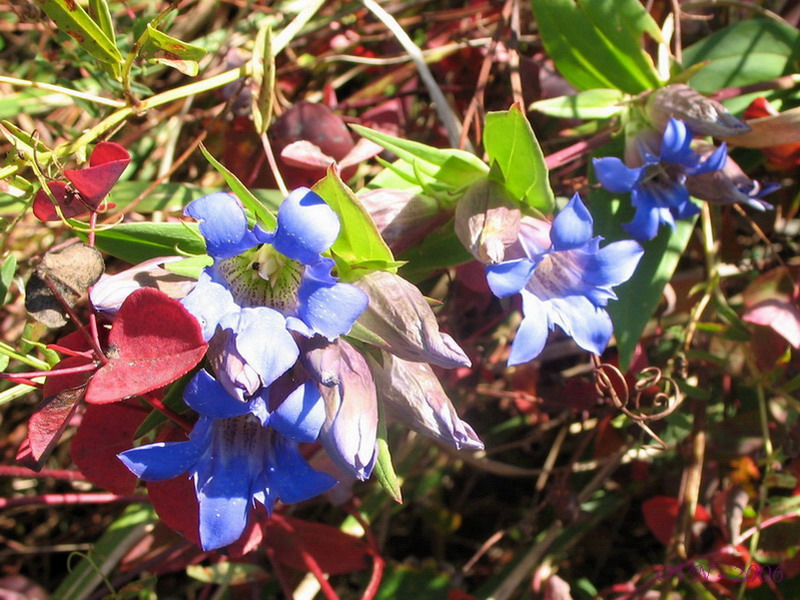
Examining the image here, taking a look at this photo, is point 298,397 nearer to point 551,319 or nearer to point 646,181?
point 551,319

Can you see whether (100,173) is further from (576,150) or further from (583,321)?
(576,150)

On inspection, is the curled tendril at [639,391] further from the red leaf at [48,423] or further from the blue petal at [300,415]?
the red leaf at [48,423]

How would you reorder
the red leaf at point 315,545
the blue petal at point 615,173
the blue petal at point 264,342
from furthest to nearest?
the red leaf at point 315,545, the blue petal at point 615,173, the blue petal at point 264,342

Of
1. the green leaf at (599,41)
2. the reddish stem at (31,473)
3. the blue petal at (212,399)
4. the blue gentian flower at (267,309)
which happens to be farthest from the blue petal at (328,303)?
the green leaf at (599,41)

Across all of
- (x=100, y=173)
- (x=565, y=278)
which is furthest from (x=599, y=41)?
(x=100, y=173)

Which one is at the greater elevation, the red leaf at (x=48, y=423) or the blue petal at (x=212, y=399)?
the blue petal at (x=212, y=399)

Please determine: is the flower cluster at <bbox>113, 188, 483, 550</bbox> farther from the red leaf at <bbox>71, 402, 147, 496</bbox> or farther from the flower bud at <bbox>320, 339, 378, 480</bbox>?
the red leaf at <bbox>71, 402, 147, 496</bbox>

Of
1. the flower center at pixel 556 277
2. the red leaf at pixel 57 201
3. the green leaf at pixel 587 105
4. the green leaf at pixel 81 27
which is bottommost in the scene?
the flower center at pixel 556 277
